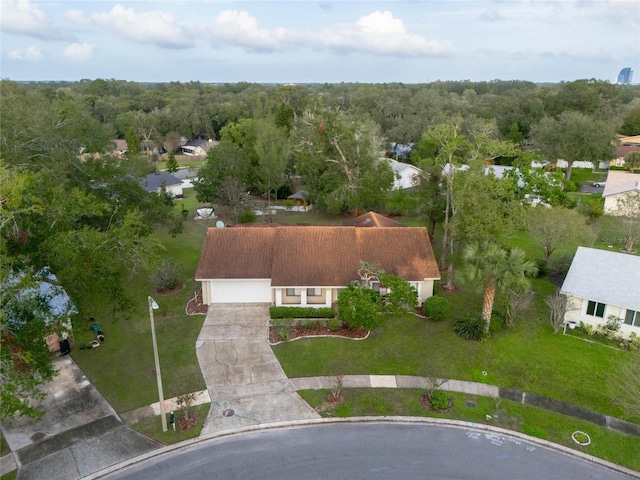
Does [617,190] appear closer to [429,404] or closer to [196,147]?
[429,404]

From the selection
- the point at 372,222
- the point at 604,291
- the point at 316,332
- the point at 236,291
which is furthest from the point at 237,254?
the point at 604,291

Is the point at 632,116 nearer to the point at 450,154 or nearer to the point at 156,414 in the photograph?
the point at 450,154

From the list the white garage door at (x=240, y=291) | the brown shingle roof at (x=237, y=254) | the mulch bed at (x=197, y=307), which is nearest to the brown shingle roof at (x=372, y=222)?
the brown shingle roof at (x=237, y=254)

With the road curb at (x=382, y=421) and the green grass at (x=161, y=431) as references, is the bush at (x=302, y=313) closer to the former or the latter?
the road curb at (x=382, y=421)

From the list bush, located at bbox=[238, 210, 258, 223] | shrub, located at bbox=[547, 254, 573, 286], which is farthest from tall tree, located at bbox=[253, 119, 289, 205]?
shrub, located at bbox=[547, 254, 573, 286]

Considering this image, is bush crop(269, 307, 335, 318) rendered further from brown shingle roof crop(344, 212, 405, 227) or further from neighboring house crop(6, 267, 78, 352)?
neighboring house crop(6, 267, 78, 352)
